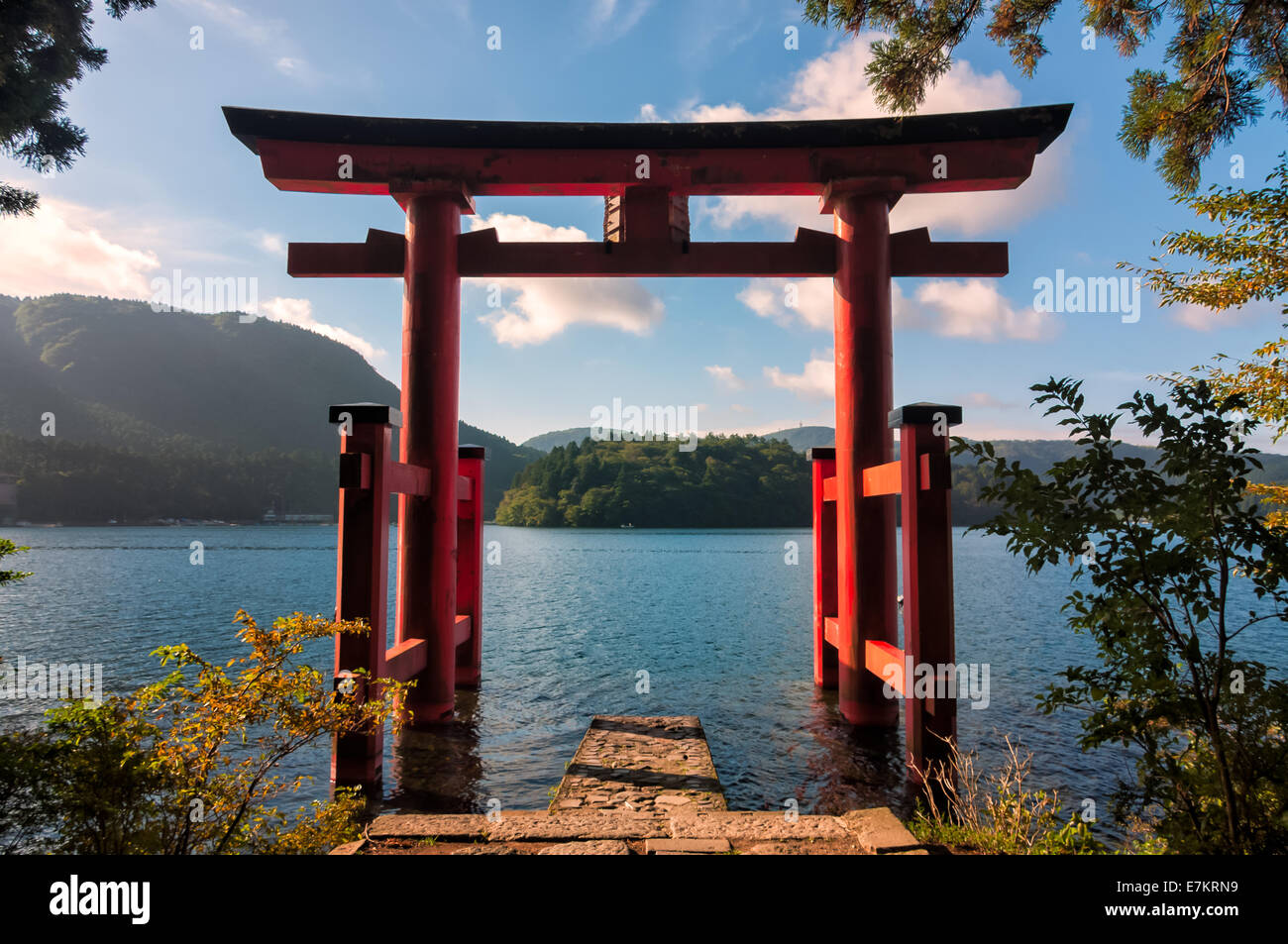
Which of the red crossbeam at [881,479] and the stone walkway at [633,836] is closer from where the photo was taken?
the stone walkway at [633,836]

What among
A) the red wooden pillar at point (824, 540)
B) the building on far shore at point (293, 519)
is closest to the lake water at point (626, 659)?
the red wooden pillar at point (824, 540)

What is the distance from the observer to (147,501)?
267 ft

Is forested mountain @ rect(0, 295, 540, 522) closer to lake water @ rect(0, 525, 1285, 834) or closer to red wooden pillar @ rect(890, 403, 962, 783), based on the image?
lake water @ rect(0, 525, 1285, 834)

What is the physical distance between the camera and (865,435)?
7.91m

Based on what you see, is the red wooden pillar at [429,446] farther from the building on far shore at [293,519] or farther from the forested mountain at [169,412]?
the building on far shore at [293,519]

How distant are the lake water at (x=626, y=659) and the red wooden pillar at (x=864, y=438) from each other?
0.90 meters

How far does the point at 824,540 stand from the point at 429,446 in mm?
5754

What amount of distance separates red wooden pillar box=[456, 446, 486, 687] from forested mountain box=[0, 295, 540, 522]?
89047 mm

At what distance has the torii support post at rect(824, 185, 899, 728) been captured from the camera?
784 centimetres

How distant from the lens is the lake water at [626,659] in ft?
23.8

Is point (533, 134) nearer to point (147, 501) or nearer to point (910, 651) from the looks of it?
point (910, 651)

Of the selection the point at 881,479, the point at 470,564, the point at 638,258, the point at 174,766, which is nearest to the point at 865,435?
the point at 881,479
